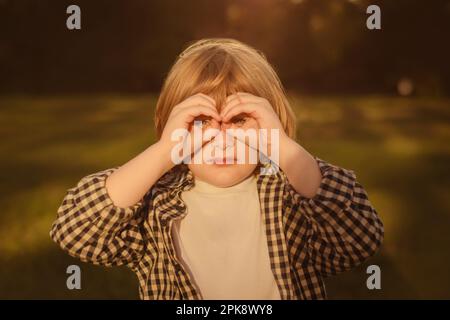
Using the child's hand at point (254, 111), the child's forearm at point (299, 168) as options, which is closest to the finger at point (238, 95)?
the child's hand at point (254, 111)

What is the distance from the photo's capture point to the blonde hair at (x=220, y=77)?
3.35 ft

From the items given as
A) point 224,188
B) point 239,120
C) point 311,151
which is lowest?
point 311,151

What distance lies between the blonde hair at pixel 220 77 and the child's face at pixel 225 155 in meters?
0.05

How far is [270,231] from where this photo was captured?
1.00m

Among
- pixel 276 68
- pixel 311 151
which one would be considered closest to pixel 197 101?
pixel 276 68

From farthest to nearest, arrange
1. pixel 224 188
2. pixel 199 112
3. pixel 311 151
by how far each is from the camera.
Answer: pixel 311 151, pixel 224 188, pixel 199 112

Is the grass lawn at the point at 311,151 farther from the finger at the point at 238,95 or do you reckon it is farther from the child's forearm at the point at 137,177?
the finger at the point at 238,95

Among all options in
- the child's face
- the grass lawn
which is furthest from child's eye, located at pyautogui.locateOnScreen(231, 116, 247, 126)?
the grass lawn

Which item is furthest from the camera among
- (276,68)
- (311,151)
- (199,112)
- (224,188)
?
(311,151)

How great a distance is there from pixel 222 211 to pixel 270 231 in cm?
10

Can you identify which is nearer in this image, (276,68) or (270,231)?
(270,231)

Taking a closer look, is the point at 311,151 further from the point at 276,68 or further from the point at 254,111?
the point at 254,111
